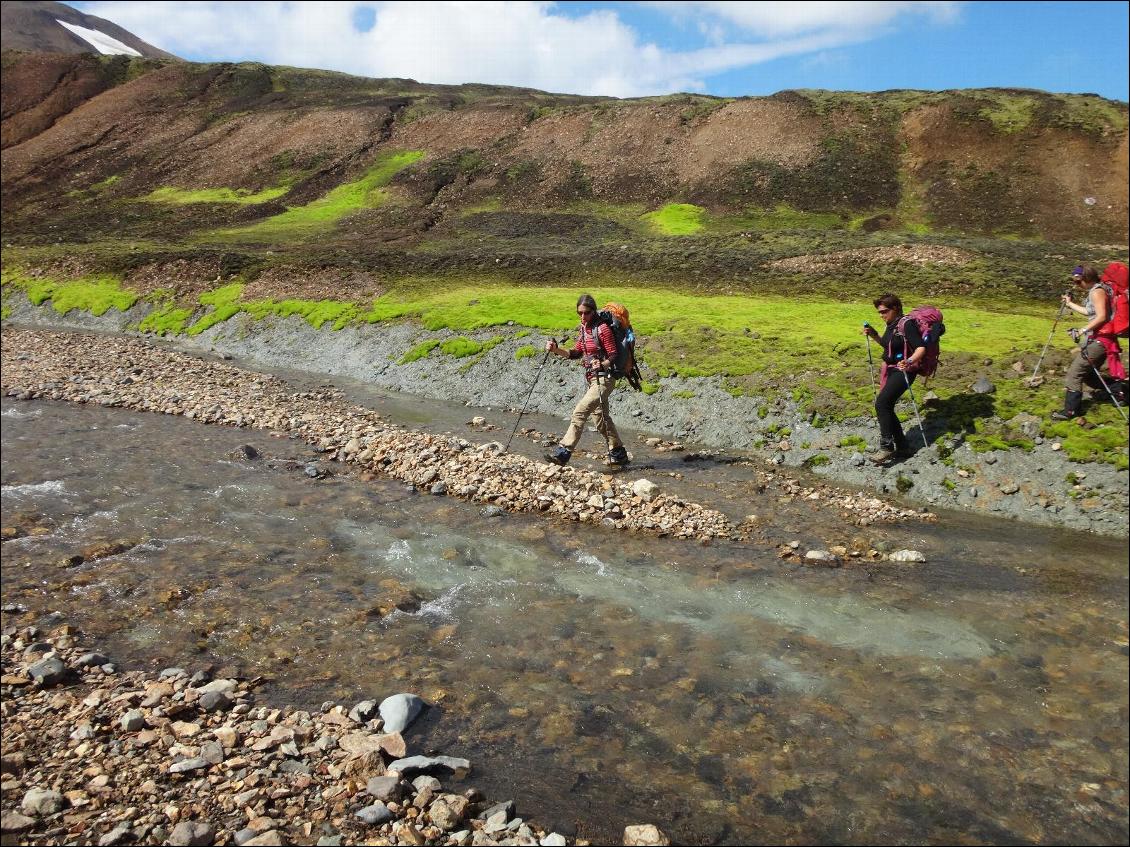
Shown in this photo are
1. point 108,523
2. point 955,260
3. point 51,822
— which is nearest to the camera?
point 51,822

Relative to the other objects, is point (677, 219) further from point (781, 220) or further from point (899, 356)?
point (899, 356)

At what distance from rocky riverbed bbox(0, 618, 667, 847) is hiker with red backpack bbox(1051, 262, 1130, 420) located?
14.4 meters

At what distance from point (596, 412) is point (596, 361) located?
4.29 feet

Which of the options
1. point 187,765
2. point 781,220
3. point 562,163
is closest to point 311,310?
point 187,765

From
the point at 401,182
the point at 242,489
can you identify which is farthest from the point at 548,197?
the point at 242,489

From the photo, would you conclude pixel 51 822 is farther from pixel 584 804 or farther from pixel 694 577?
pixel 694 577

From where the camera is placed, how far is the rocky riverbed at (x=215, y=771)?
Result: 689 cm

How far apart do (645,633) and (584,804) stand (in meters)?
3.52

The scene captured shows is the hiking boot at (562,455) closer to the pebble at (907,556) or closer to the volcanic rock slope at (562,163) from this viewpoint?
the pebble at (907,556)

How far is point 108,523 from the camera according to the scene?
48.1 feet

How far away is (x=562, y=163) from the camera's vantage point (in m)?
75.6

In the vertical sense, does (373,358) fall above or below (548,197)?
below

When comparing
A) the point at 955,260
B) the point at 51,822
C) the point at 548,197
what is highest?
the point at 548,197

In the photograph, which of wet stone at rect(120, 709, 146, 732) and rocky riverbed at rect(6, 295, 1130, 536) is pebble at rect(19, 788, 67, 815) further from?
rocky riverbed at rect(6, 295, 1130, 536)
